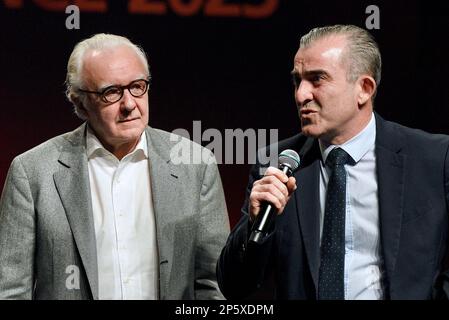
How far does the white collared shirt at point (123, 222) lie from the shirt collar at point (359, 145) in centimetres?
64

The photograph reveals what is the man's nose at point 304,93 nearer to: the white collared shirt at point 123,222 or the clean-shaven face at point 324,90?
the clean-shaven face at point 324,90

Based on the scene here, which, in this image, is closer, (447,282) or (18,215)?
(447,282)

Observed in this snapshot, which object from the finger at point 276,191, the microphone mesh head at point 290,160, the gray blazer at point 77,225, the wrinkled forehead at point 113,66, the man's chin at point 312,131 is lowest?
the gray blazer at point 77,225

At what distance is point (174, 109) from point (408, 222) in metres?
1.07

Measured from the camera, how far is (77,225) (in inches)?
107

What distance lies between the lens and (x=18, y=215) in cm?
273

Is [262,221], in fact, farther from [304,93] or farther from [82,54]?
[82,54]

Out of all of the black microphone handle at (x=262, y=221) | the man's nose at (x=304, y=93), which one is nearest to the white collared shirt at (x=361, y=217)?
the man's nose at (x=304, y=93)

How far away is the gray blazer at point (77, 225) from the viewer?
8.94 feet

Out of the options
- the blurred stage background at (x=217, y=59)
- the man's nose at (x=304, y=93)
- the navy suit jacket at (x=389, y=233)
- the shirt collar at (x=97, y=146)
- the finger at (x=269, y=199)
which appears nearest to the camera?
the finger at (x=269, y=199)

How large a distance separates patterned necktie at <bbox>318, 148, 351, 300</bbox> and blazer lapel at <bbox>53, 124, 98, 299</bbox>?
77cm
